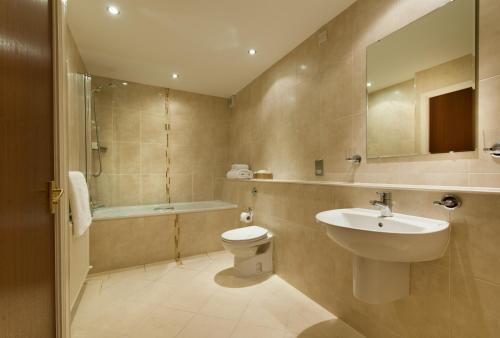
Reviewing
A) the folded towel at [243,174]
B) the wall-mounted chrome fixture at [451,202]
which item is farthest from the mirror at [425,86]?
the folded towel at [243,174]

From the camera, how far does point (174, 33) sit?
2139 millimetres

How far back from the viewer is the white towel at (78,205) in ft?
5.33

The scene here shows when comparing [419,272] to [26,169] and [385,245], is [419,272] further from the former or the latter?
[26,169]

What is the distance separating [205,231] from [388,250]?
2410 millimetres

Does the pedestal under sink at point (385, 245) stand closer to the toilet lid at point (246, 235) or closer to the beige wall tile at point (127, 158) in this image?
the toilet lid at point (246, 235)

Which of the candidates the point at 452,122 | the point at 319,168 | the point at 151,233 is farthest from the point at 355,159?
the point at 151,233

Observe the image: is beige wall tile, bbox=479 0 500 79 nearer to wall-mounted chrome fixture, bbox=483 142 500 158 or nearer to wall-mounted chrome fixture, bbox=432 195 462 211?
wall-mounted chrome fixture, bbox=483 142 500 158

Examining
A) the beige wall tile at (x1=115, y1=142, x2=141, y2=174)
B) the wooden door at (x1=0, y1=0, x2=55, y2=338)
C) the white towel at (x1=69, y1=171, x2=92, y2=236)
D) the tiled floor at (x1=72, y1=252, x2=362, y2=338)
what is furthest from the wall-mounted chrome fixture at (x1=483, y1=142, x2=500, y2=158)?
the beige wall tile at (x1=115, y1=142, x2=141, y2=174)

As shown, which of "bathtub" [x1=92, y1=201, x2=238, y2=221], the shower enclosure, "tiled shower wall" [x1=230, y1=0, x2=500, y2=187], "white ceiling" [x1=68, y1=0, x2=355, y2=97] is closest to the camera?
"tiled shower wall" [x1=230, y1=0, x2=500, y2=187]

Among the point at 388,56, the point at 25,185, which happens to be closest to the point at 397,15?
the point at 388,56

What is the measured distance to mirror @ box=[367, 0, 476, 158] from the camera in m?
1.19

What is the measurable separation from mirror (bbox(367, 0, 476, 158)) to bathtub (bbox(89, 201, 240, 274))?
85.8 inches

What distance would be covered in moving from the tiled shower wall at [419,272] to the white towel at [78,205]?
1720 mm

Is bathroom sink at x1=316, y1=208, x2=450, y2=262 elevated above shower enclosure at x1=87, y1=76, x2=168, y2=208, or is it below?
below
